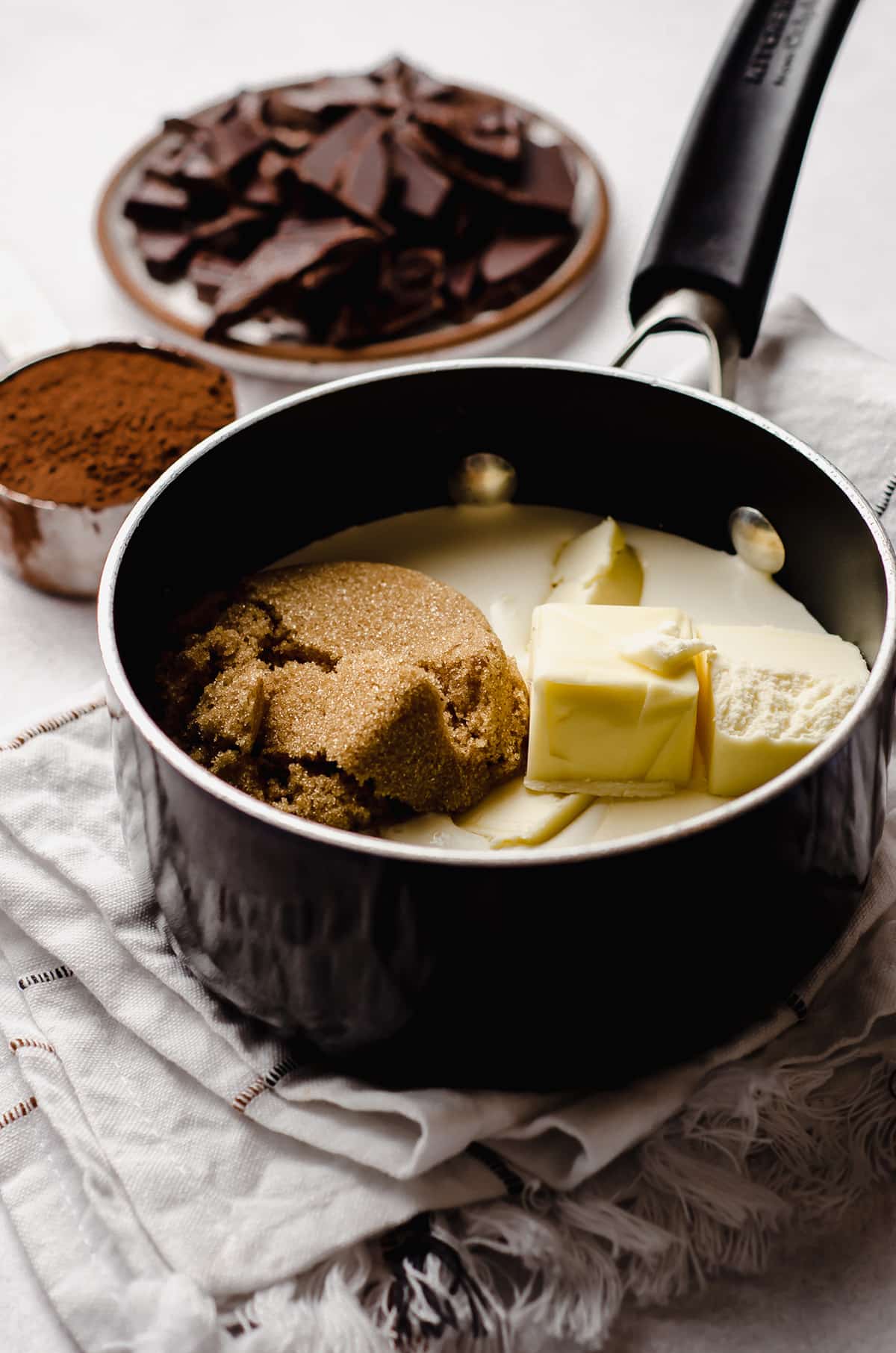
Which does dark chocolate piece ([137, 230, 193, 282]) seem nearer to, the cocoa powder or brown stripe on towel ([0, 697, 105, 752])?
the cocoa powder

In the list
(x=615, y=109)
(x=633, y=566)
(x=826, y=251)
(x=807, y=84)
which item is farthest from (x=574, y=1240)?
(x=615, y=109)

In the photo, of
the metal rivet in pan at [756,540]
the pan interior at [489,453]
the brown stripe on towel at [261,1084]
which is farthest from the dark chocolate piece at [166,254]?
the brown stripe on towel at [261,1084]

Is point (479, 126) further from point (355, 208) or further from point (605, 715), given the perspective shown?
point (605, 715)

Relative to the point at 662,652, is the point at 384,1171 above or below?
below

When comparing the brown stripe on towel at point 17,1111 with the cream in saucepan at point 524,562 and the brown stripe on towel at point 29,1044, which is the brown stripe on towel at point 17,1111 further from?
the cream in saucepan at point 524,562

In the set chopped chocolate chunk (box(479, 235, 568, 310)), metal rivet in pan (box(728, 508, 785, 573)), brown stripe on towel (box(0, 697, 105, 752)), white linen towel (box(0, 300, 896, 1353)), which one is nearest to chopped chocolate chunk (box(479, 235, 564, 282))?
chopped chocolate chunk (box(479, 235, 568, 310))

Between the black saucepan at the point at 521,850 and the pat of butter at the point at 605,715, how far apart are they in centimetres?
12

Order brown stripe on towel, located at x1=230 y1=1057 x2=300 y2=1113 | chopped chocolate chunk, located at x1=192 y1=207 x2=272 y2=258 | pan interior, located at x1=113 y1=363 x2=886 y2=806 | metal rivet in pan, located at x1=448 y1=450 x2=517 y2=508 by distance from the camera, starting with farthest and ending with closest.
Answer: chopped chocolate chunk, located at x1=192 y1=207 x2=272 y2=258 → metal rivet in pan, located at x1=448 y1=450 x2=517 y2=508 → pan interior, located at x1=113 y1=363 x2=886 y2=806 → brown stripe on towel, located at x1=230 y1=1057 x2=300 y2=1113

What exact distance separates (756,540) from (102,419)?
582 millimetres

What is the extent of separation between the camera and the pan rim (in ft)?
2.06

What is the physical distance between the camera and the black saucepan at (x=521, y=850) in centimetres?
65

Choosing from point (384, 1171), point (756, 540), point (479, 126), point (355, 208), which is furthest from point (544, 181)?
point (384, 1171)

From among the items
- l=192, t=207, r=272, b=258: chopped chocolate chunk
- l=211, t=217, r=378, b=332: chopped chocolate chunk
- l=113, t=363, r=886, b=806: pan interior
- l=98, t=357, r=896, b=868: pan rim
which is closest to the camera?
l=98, t=357, r=896, b=868: pan rim

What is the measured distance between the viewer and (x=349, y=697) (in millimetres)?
838
